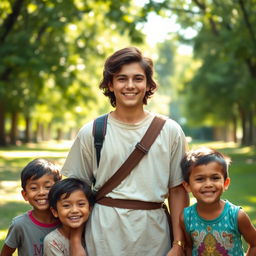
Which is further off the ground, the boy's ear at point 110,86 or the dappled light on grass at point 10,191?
the boy's ear at point 110,86

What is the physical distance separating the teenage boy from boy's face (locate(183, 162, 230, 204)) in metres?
0.10

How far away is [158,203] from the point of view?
385 centimetres

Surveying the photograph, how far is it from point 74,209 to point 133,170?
1.76 feet

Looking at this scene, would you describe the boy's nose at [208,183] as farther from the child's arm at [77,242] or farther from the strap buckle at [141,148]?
the child's arm at [77,242]

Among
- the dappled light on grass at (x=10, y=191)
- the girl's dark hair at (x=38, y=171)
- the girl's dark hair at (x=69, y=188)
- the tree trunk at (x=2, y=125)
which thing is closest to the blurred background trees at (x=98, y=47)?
the tree trunk at (x=2, y=125)

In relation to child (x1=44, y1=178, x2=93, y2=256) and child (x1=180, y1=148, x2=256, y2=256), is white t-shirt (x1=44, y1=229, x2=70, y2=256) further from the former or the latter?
child (x1=180, y1=148, x2=256, y2=256)

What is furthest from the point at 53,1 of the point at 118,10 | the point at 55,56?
the point at 55,56

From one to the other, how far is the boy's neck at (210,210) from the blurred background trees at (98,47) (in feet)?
33.2

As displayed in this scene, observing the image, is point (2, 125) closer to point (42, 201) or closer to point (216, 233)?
point (42, 201)

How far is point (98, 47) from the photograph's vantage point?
27469 mm

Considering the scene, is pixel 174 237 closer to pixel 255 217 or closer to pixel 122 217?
pixel 122 217

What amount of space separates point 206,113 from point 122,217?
40.1 metres

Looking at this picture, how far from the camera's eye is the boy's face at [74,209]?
3912mm

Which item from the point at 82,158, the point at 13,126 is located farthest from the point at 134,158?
the point at 13,126
